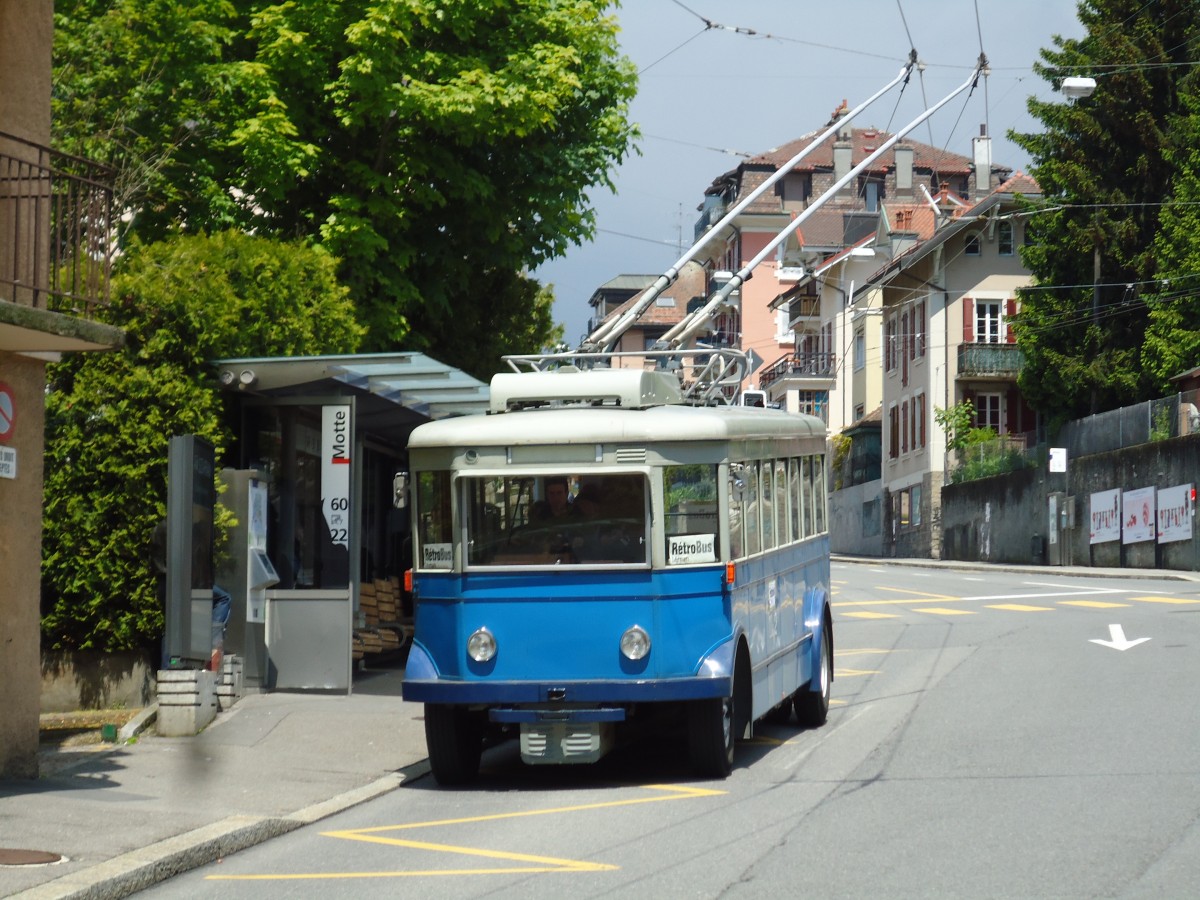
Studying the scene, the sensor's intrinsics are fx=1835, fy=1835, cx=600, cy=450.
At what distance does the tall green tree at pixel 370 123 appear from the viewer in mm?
21500

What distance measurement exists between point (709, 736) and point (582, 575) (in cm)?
139

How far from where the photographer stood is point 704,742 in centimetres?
1245

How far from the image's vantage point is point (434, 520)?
43.0ft

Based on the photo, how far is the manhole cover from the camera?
8961 mm

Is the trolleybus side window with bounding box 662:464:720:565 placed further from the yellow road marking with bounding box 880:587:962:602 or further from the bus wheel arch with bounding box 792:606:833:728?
the yellow road marking with bounding box 880:587:962:602

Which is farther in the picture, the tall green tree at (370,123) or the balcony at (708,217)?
the balcony at (708,217)

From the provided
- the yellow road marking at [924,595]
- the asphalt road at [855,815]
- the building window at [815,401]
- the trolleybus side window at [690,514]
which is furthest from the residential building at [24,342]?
the building window at [815,401]

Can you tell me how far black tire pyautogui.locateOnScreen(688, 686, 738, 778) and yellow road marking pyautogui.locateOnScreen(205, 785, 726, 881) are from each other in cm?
32

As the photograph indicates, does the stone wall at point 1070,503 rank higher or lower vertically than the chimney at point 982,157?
lower

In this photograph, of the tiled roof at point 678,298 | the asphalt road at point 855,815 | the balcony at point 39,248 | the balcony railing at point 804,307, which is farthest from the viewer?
the tiled roof at point 678,298

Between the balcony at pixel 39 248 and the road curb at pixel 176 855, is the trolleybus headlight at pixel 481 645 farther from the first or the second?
the balcony at pixel 39 248

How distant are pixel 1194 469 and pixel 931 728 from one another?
31.5 m

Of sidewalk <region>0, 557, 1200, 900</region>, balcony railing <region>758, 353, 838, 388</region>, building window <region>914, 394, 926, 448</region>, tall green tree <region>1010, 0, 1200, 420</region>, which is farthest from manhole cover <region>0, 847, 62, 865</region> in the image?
balcony railing <region>758, 353, 838, 388</region>

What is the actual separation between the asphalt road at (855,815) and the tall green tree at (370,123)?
8.91 meters
